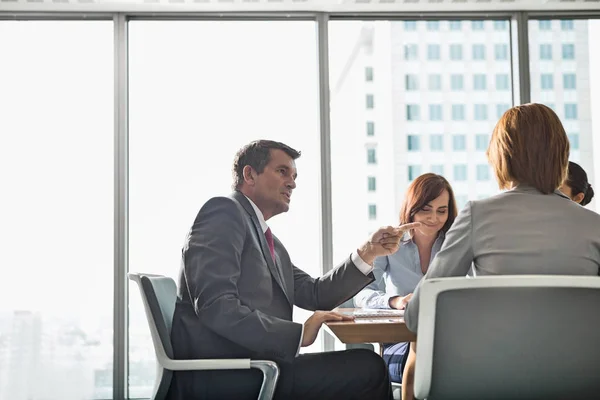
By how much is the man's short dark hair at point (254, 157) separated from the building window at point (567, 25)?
2924 mm

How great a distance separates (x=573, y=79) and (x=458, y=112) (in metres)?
0.81

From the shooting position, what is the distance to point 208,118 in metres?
4.79

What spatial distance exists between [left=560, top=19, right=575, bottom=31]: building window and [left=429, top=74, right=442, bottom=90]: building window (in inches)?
35.7

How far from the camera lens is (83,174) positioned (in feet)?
15.5

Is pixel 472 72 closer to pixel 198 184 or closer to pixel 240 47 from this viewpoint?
pixel 240 47

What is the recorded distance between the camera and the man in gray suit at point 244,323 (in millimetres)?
2256

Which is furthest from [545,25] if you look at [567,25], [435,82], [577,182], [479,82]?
[577,182]

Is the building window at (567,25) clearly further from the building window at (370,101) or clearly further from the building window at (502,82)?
the building window at (370,101)

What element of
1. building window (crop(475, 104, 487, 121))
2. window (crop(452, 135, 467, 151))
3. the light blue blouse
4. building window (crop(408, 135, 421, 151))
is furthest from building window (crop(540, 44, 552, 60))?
the light blue blouse

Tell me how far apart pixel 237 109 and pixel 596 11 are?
2.47m

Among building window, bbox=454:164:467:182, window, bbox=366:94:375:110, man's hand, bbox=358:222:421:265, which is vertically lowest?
man's hand, bbox=358:222:421:265

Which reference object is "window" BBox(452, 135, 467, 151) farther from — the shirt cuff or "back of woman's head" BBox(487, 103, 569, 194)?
"back of woman's head" BBox(487, 103, 569, 194)

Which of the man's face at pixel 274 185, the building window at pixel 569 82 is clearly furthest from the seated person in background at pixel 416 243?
the building window at pixel 569 82

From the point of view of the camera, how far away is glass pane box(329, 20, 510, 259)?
4781 millimetres
